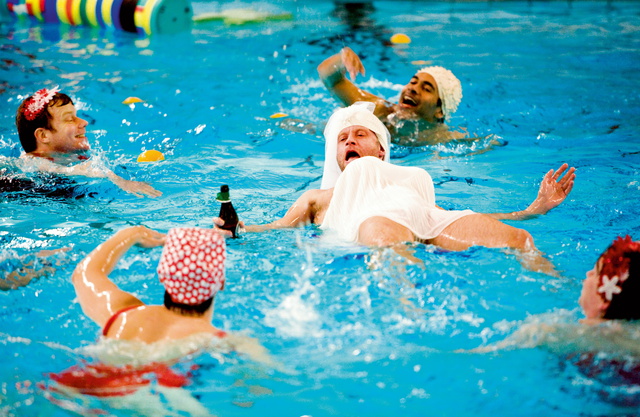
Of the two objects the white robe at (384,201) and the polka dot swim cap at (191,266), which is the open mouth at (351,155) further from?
the polka dot swim cap at (191,266)

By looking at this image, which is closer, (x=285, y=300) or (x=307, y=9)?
(x=285, y=300)

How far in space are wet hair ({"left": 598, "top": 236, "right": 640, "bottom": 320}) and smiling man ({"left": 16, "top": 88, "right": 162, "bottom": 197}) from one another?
13.2ft

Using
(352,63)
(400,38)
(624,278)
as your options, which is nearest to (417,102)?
(352,63)

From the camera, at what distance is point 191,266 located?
2895mm

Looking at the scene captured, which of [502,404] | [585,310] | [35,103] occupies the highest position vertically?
[35,103]

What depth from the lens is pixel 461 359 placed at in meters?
3.19

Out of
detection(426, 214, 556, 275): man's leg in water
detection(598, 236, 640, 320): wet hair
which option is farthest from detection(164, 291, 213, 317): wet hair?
detection(426, 214, 556, 275): man's leg in water

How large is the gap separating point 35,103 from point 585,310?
16.4ft

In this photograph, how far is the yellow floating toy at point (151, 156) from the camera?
22.4ft

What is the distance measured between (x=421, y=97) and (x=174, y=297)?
16.5ft

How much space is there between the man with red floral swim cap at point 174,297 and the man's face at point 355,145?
95.7 inches

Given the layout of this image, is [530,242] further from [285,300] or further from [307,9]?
[307,9]

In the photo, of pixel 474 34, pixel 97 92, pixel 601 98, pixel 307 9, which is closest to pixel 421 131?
pixel 601 98

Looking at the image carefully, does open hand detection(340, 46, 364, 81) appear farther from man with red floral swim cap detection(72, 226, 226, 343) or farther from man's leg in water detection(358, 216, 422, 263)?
man with red floral swim cap detection(72, 226, 226, 343)
